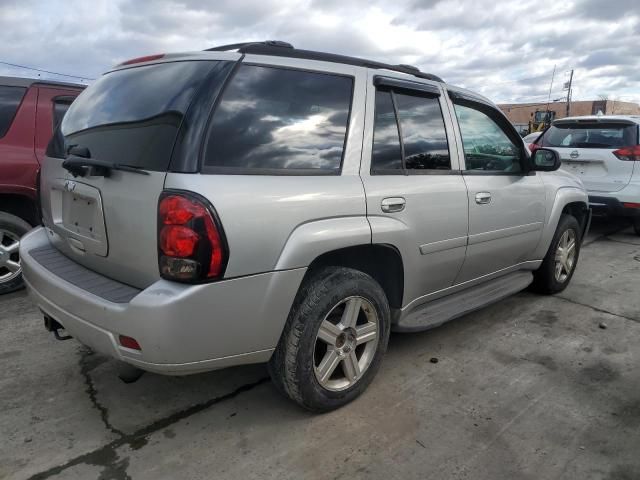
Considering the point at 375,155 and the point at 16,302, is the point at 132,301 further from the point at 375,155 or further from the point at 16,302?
the point at 16,302

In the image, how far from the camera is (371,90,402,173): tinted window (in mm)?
2789

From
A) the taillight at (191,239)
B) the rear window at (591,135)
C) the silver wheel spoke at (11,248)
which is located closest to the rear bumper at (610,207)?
the rear window at (591,135)

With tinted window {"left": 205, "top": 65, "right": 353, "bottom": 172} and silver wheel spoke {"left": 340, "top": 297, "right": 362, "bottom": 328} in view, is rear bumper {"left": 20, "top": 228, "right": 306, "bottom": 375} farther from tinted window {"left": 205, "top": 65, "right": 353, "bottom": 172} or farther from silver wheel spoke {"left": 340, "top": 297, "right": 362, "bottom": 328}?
tinted window {"left": 205, "top": 65, "right": 353, "bottom": 172}

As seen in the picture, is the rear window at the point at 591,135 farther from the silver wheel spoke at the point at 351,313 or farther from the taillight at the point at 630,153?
the silver wheel spoke at the point at 351,313

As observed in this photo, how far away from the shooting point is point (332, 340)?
103 inches

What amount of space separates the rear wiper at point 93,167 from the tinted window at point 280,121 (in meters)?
0.39

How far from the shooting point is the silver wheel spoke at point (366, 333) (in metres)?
2.74

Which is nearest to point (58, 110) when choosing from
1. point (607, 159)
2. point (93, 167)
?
point (93, 167)

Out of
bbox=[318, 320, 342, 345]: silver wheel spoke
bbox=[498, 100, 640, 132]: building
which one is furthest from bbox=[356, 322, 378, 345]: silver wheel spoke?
bbox=[498, 100, 640, 132]: building

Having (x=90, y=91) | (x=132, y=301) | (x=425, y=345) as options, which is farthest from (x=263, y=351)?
(x=90, y=91)

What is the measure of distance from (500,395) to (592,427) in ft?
1.59

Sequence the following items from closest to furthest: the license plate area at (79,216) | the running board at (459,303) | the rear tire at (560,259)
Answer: the license plate area at (79,216) → the running board at (459,303) → the rear tire at (560,259)

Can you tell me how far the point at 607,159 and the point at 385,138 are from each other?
208 inches

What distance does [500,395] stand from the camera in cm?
→ 293
